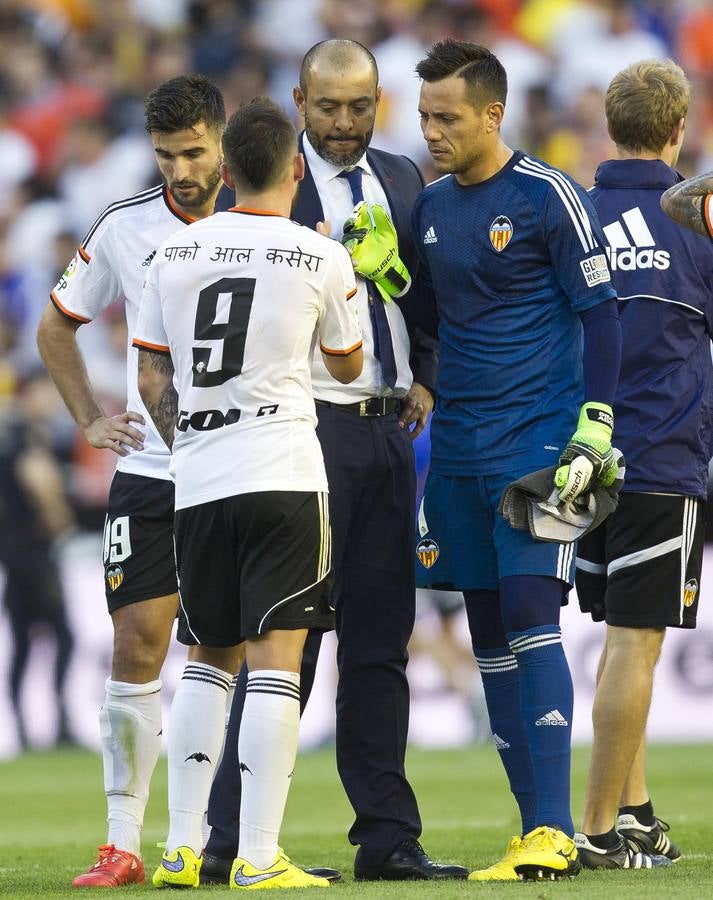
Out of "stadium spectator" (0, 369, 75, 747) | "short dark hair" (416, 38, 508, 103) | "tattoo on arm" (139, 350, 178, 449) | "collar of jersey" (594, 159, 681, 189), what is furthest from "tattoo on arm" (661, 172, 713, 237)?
"stadium spectator" (0, 369, 75, 747)

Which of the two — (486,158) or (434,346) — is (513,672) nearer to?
(434,346)

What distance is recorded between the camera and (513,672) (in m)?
4.98

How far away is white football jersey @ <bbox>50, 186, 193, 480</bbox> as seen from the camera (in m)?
5.21

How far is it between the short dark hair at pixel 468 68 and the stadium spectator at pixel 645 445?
624 mm

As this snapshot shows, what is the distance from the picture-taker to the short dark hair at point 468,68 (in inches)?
192

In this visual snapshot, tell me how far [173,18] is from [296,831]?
33.1 feet

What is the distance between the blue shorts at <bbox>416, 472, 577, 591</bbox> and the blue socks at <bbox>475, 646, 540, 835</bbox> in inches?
9.5

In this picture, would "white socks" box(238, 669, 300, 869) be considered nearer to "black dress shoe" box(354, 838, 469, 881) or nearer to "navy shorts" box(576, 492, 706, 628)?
"black dress shoe" box(354, 838, 469, 881)

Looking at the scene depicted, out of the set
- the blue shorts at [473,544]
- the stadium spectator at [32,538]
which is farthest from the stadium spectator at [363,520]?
the stadium spectator at [32,538]

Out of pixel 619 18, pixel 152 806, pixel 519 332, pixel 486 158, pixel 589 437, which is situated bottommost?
pixel 152 806

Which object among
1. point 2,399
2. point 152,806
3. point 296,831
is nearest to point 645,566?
point 296,831

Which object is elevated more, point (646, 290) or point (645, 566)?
point (646, 290)

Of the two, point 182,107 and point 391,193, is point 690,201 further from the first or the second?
point 182,107

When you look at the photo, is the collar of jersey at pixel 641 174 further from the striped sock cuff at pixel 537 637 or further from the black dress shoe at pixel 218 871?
the black dress shoe at pixel 218 871
